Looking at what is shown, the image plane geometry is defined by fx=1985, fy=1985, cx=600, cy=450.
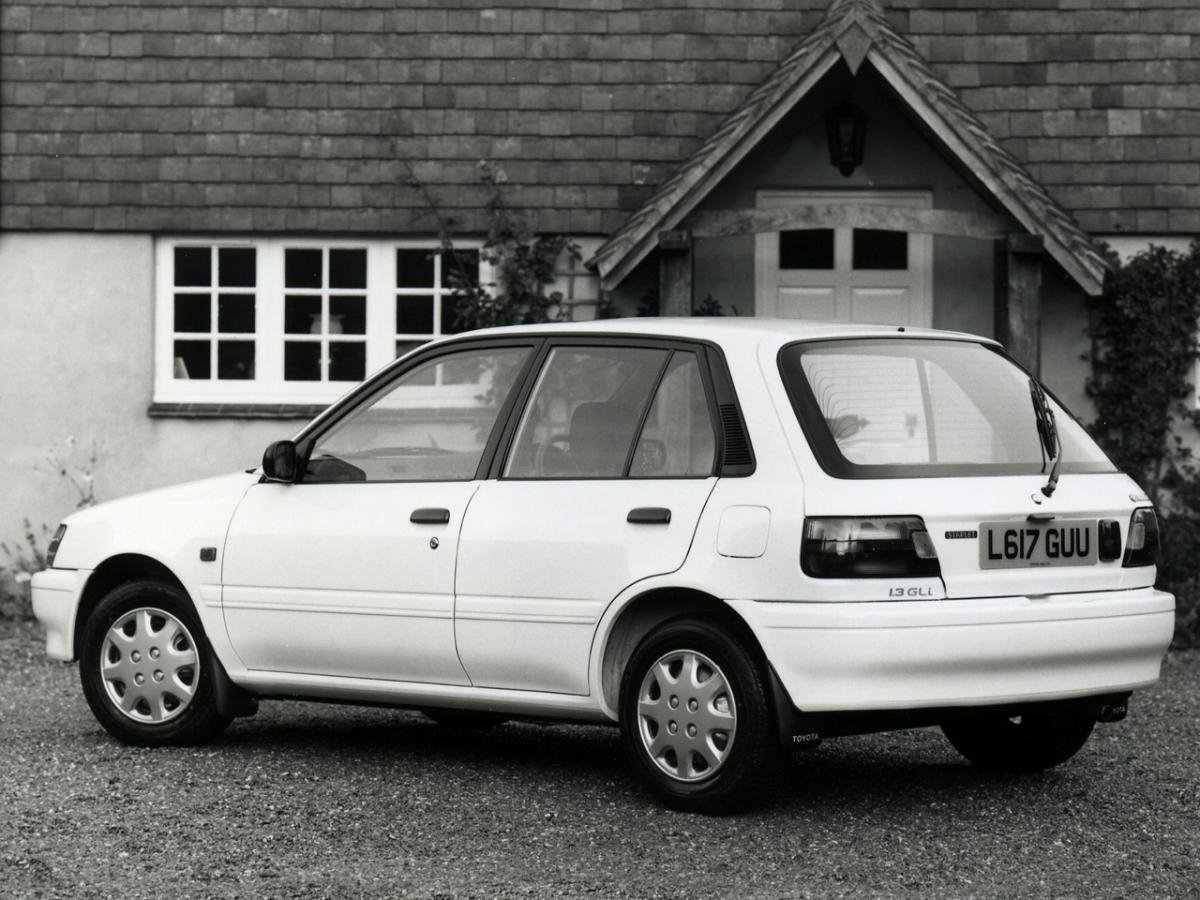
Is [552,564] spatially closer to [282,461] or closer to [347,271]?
[282,461]

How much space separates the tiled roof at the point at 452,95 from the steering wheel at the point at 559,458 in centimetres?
684

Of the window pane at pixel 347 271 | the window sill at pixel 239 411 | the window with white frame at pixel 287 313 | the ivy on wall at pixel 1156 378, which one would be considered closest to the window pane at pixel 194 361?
the window with white frame at pixel 287 313

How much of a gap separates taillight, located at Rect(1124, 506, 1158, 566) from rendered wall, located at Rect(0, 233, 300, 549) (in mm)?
8010

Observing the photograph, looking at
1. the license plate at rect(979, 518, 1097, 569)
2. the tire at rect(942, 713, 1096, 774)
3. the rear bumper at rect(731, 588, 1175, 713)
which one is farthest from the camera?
the tire at rect(942, 713, 1096, 774)

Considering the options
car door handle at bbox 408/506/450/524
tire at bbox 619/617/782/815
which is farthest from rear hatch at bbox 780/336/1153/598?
car door handle at bbox 408/506/450/524

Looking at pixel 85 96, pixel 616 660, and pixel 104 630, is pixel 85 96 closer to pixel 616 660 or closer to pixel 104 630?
pixel 104 630

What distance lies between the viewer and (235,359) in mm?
13672

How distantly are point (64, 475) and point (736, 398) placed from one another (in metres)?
8.45

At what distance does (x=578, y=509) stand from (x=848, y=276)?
24.1ft

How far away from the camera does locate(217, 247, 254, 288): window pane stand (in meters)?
13.7

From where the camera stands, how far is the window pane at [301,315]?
1368 cm

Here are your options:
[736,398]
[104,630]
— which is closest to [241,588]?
[104,630]

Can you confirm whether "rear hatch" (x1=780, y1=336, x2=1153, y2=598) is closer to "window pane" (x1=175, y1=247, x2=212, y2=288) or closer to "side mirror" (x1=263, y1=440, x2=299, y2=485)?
"side mirror" (x1=263, y1=440, x2=299, y2=485)

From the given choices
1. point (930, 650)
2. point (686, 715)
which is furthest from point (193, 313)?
point (930, 650)
